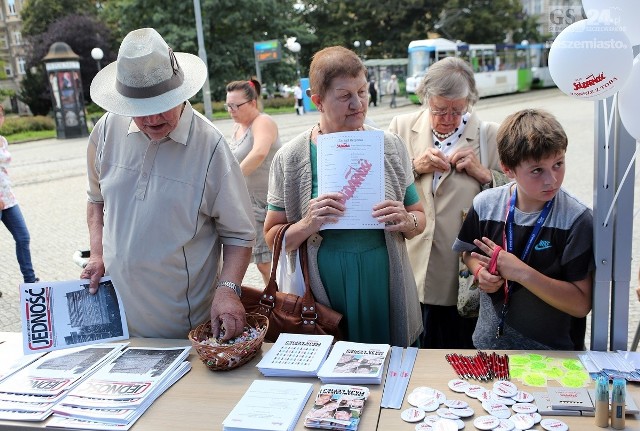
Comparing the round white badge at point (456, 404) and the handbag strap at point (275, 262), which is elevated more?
the handbag strap at point (275, 262)

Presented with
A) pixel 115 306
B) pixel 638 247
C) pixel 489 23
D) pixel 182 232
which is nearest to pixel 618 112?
pixel 182 232

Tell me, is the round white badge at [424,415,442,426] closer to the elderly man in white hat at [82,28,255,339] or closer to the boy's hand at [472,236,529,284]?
the boy's hand at [472,236,529,284]

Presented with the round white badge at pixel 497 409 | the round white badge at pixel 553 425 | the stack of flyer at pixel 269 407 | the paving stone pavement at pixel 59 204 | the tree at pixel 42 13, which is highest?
the tree at pixel 42 13

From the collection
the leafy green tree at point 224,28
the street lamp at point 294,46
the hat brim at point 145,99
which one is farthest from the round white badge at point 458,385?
the leafy green tree at point 224,28

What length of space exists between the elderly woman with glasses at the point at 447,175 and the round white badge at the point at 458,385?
97 cm

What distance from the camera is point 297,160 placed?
227 centimetres

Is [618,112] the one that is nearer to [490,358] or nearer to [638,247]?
[490,358]

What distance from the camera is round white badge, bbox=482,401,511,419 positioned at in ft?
5.06

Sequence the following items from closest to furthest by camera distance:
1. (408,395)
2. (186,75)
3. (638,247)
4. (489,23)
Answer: (408,395)
(186,75)
(638,247)
(489,23)

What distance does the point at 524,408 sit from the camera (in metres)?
1.57

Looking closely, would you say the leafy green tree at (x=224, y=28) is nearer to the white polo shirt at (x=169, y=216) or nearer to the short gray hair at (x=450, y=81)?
the short gray hair at (x=450, y=81)

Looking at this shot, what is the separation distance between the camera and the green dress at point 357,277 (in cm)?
220

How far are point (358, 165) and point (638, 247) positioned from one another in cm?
463

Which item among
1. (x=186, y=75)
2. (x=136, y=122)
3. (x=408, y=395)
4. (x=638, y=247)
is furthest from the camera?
(x=638, y=247)
